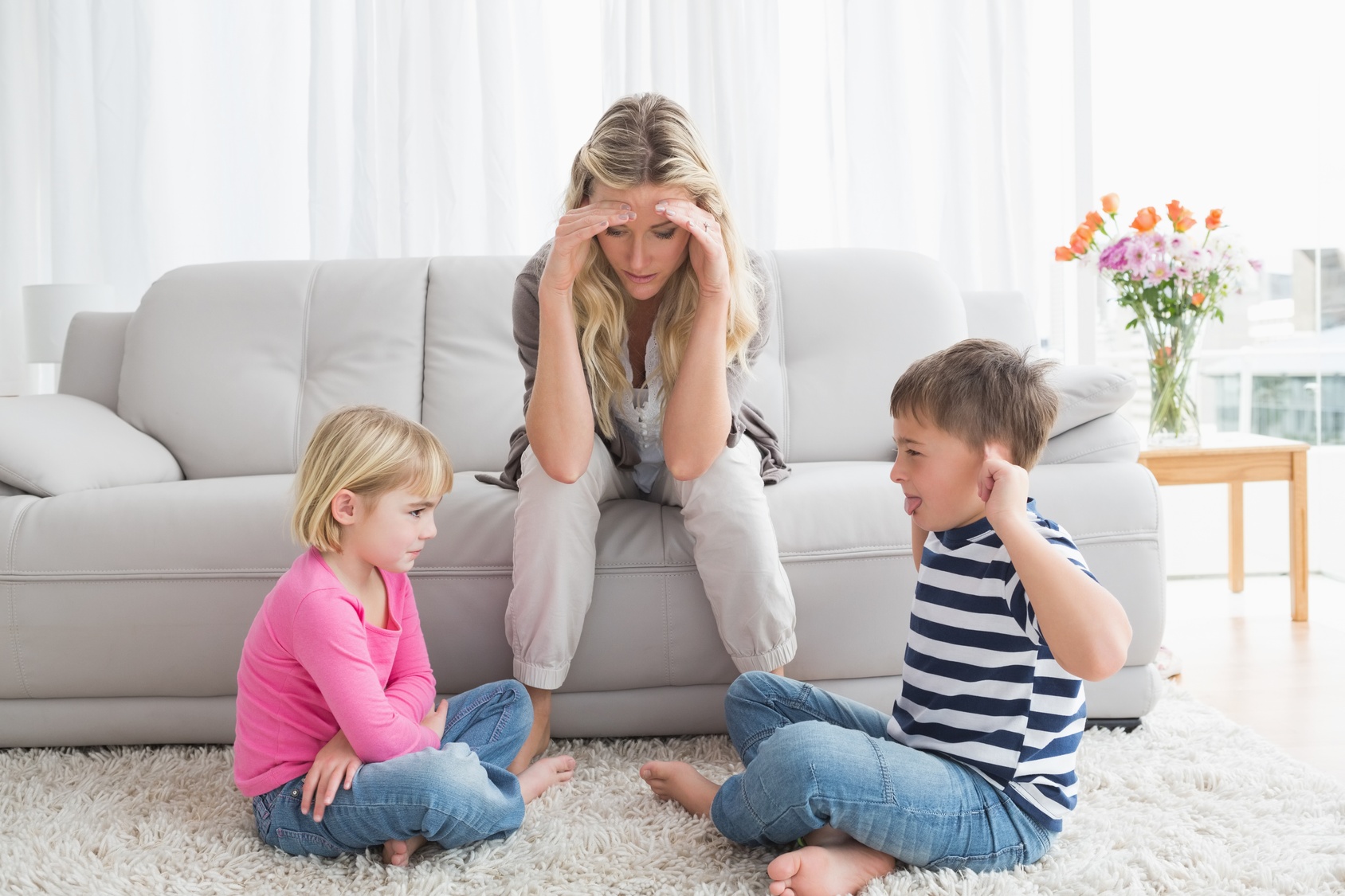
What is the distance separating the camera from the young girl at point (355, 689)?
1.13 metres

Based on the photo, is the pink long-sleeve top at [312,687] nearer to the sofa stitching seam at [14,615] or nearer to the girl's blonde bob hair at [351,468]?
the girl's blonde bob hair at [351,468]

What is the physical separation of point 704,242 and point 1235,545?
6.71 feet

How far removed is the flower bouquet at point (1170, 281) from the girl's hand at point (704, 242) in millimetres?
1289

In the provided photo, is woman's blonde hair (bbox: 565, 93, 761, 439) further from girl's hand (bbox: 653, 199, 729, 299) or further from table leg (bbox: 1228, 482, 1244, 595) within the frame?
table leg (bbox: 1228, 482, 1244, 595)

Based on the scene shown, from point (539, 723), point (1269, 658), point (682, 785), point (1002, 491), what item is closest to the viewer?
point (1002, 491)

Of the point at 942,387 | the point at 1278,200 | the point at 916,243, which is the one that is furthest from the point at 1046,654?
the point at 1278,200

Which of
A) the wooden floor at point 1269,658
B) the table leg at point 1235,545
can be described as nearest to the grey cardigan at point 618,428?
the wooden floor at point 1269,658

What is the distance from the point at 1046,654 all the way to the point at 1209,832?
373mm

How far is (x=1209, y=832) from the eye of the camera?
3.92 ft

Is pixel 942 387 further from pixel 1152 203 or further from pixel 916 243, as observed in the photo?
pixel 1152 203

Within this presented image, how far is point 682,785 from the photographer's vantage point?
1.26 meters

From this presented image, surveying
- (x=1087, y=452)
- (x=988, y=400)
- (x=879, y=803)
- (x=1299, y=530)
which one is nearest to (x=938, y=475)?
(x=988, y=400)

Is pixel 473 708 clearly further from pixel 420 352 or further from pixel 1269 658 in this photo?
pixel 1269 658

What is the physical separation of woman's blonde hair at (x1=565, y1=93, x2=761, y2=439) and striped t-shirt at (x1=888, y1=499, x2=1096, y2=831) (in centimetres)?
53
